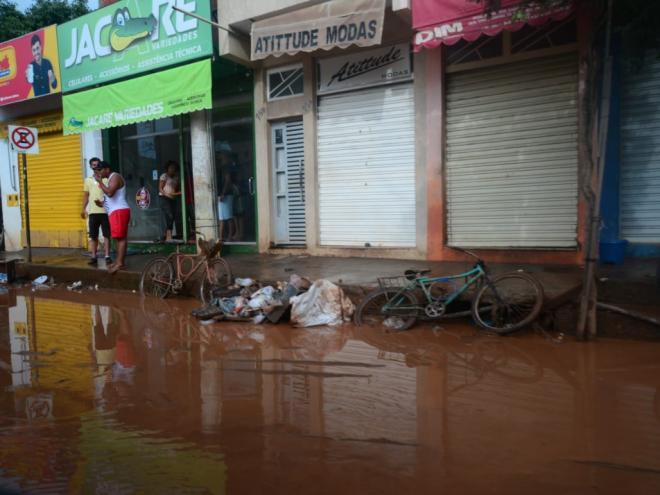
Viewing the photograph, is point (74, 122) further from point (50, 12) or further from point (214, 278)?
point (50, 12)

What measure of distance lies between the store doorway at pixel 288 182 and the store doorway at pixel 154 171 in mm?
2575

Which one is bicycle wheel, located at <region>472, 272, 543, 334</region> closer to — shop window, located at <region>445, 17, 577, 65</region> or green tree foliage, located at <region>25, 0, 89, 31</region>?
shop window, located at <region>445, 17, 577, 65</region>

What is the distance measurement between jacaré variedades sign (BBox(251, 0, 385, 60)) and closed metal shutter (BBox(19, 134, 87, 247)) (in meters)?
7.54

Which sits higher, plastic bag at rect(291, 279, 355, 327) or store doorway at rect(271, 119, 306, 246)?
store doorway at rect(271, 119, 306, 246)

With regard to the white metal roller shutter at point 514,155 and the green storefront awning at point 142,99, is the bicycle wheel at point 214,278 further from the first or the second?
the white metal roller shutter at point 514,155

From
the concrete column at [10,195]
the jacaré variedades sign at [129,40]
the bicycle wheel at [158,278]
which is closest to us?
the bicycle wheel at [158,278]

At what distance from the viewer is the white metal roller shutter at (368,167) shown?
8.58m

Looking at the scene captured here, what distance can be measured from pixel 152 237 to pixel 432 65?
8145 millimetres

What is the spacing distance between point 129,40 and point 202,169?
3.17 meters

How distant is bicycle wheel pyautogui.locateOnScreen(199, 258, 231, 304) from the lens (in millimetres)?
7371

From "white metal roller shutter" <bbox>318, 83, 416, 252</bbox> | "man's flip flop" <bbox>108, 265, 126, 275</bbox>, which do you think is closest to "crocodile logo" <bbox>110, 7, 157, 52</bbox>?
"white metal roller shutter" <bbox>318, 83, 416, 252</bbox>

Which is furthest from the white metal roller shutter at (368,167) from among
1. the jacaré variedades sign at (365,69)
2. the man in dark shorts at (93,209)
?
the man in dark shorts at (93,209)

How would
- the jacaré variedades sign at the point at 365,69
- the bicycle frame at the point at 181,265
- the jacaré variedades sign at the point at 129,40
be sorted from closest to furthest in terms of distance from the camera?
the bicycle frame at the point at 181,265 < the jacaré variedades sign at the point at 365,69 < the jacaré variedades sign at the point at 129,40

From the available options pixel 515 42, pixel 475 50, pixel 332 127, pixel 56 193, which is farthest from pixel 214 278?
pixel 56 193
